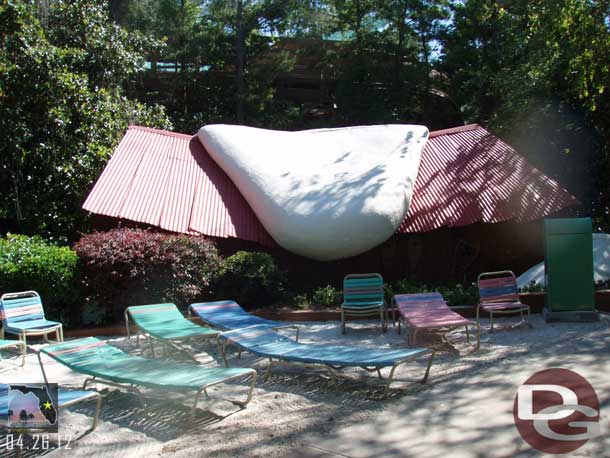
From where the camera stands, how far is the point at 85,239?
10844mm

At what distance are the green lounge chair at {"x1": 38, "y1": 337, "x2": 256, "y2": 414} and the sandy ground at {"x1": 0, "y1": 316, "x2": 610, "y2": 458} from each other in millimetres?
322

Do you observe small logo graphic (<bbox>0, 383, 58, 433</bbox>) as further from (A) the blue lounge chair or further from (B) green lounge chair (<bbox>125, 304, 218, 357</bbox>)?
(A) the blue lounge chair

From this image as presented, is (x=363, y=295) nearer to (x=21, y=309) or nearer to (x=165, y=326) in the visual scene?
(x=165, y=326)

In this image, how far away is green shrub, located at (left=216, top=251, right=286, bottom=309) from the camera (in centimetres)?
1120

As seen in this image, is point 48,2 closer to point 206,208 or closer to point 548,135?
point 206,208

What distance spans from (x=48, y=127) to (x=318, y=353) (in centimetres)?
1165

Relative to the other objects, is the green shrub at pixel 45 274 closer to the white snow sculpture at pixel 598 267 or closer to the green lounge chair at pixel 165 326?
the green lounge chair at pixel 165 326

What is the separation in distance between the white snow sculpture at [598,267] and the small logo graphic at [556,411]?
17.9 ft

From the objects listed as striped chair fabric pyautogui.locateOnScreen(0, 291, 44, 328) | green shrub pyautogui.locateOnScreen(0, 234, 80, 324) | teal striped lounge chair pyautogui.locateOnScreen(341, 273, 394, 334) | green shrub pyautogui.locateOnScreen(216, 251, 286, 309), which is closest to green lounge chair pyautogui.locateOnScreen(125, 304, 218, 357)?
striped chair fabric pyautogui.locateOnScreen(0, 291, 44, 328)

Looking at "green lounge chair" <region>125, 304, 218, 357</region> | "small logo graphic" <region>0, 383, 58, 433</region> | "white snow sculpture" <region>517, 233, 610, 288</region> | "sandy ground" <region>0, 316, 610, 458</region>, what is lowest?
"sandy ground" <region>0, 316, 610, 458</region>

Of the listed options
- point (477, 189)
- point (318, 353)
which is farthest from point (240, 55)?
point (318, 353)

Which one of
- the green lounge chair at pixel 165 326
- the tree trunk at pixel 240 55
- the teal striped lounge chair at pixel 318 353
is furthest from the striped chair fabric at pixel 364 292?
the tree trunk at pixel 240 55

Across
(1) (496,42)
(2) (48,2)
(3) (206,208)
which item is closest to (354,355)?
(3) (206,208)

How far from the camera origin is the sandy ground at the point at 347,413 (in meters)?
5.10
